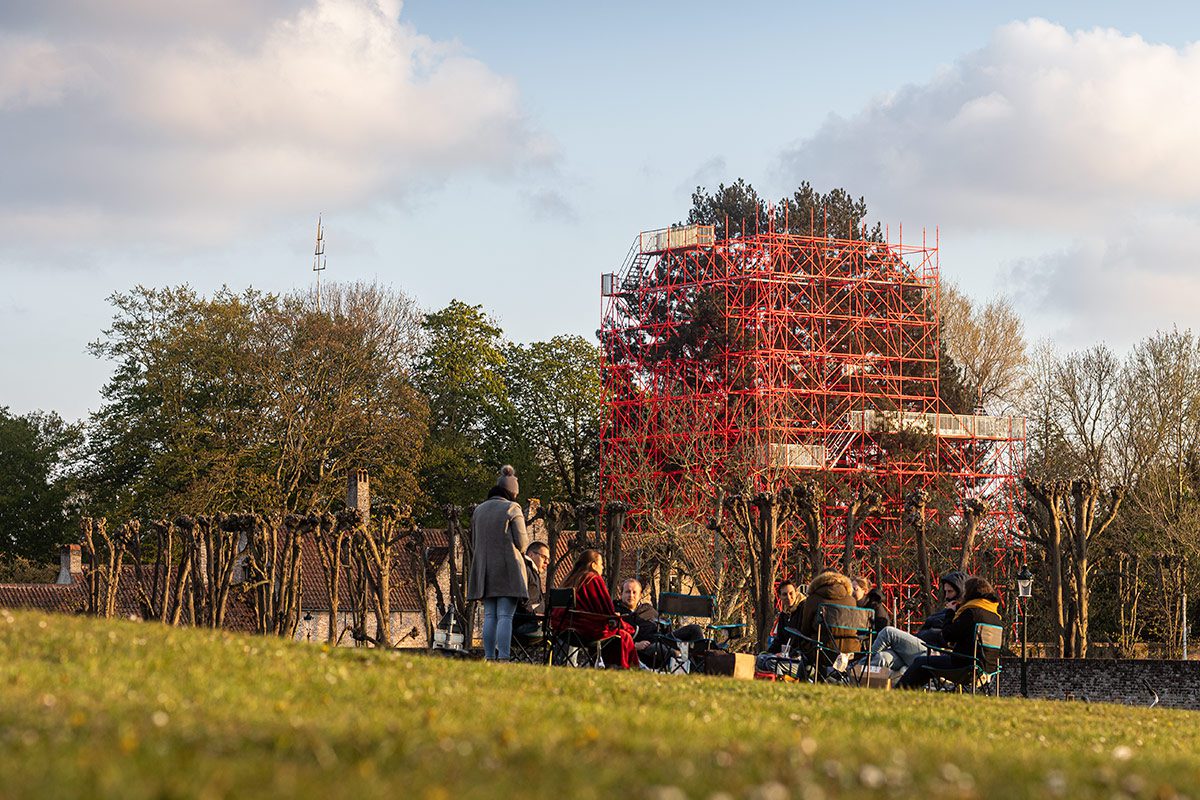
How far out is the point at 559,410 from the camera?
65.8 metres

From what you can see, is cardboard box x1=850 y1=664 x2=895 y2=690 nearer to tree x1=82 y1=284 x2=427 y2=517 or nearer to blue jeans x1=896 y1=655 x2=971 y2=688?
blue jeans x1=896 y1=655 x2=971 y2=688

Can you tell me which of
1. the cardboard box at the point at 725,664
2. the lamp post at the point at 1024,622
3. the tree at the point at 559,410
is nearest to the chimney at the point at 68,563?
the tree at the point at 559,410

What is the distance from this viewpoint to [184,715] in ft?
21.8

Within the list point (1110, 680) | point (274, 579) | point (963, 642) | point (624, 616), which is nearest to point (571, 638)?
point (624, 616)

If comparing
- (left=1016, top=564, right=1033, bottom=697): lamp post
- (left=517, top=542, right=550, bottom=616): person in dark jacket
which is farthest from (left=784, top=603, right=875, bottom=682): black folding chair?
(left=1016, top=564, right=1033, bottom=697): lamp post

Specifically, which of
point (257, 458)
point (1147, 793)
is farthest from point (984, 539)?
point (1147, 793)

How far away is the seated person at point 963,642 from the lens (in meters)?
14.9

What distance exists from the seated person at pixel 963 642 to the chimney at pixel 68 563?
4999cm

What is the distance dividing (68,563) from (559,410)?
66.1 feet

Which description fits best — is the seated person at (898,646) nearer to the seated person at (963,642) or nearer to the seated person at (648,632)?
the seated person at (963,642)

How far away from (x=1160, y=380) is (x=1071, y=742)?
47.1 m

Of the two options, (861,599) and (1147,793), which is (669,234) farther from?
(1147,793)

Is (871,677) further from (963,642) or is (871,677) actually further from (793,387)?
(793,387)

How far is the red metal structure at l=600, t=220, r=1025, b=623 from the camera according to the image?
57.2 meters
